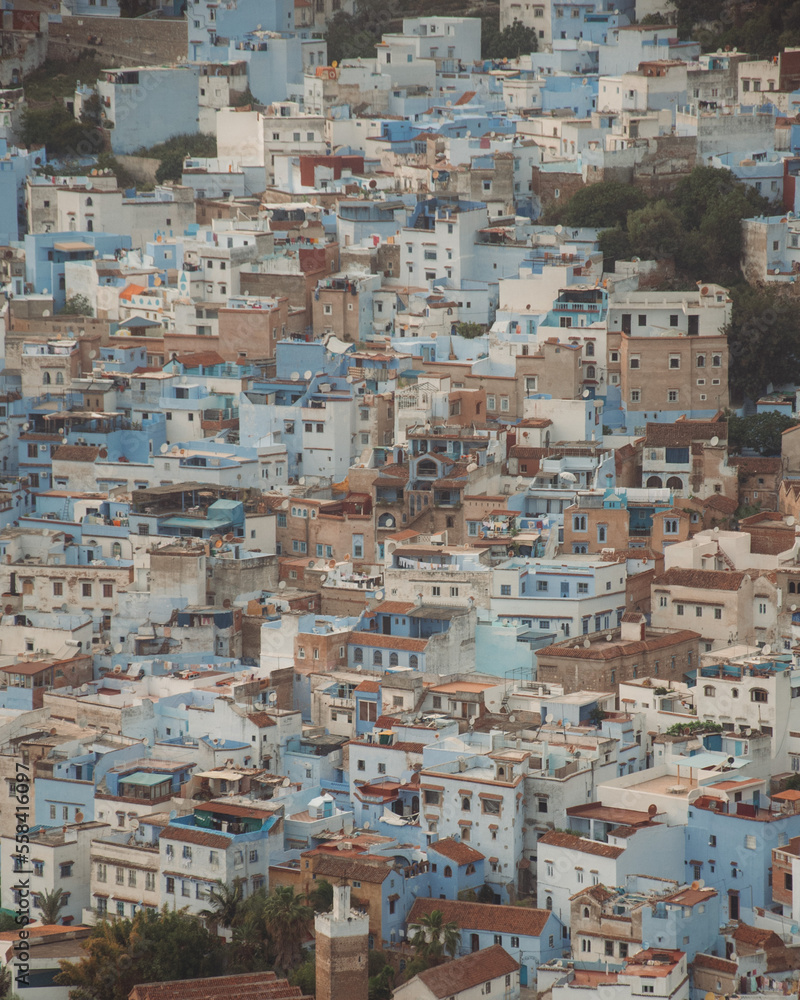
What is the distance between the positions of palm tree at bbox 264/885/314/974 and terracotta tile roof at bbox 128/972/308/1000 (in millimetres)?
1130

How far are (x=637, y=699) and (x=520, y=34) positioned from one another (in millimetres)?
34441

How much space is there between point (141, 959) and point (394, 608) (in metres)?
10.4

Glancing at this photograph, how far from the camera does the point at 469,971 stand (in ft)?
111

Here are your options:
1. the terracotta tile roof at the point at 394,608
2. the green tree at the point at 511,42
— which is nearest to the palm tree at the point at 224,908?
the terracotta tile roof at the point at 394,608

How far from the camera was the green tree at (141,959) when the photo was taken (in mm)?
33844

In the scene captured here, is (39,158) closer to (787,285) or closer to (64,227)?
(64,227)

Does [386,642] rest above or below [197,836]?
above

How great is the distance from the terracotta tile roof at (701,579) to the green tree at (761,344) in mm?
8732

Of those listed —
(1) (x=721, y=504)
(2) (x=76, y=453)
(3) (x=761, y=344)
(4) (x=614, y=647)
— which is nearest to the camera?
(4) (x=614, y=647)

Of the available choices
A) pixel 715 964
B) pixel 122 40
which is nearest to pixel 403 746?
pixel 715 964

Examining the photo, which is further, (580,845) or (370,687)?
(370,687)

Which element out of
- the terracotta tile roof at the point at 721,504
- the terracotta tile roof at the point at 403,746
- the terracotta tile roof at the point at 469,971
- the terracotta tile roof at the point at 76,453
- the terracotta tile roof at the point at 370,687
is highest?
the terracotta tile roof at the point at 76,453

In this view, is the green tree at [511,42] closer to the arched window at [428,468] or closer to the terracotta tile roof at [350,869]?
the arched window at [428,468]

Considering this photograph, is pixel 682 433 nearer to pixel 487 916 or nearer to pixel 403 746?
pixel 403 746
